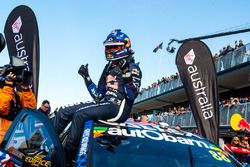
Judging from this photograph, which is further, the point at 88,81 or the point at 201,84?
the point at 201,84

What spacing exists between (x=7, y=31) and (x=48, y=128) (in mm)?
7377

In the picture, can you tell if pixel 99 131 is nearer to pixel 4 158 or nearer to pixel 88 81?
pixel 4 158

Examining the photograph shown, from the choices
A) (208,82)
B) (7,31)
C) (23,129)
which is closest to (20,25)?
(7,31)

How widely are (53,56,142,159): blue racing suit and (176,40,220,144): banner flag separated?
6.38 m

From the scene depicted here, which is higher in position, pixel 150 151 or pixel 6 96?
pixel 6 96

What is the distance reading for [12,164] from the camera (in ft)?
10.1

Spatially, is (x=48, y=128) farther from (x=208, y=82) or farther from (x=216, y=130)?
(x=208, y=82)

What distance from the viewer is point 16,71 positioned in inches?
167

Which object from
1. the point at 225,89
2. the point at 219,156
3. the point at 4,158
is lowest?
the point at 225,89

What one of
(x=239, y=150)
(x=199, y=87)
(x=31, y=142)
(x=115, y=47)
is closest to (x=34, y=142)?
(x=31, y=142)

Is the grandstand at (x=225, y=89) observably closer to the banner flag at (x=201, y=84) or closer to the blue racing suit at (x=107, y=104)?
the banner flag at (x=201, y=84)

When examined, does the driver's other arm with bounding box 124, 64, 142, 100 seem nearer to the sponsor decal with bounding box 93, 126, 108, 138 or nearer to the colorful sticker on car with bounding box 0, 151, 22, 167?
the sponsor decal with bounding box 93, 126, 108, 138

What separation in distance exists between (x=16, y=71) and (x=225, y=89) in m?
26.2

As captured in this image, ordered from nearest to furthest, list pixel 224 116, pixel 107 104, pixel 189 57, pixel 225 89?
pixel 107 104 → pixel 189 57 → pixel 224 116 → pixel 225 89
